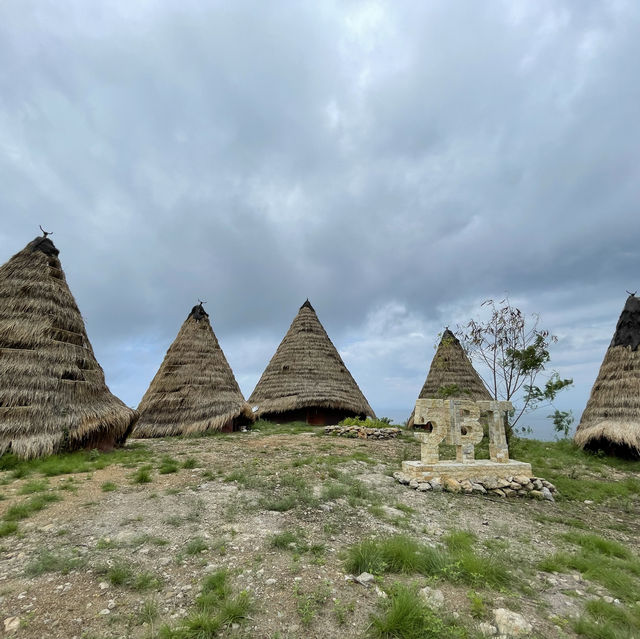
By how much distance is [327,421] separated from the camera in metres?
20.9

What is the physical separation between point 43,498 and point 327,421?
52.0 ft

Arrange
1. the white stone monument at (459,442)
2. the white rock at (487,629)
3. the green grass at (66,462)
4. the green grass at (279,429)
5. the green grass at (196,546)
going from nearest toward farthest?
the white rock at (487,629)
the green grass at (196,546)
the green grass at (66,462)
the white stone monument at (459,442)
the green grass at (279,429)

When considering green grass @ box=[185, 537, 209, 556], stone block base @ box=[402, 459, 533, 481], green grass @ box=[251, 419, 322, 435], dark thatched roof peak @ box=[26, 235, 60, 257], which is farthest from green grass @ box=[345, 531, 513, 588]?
dark thatched roof peak @ box=[26, 235, 60, 257]

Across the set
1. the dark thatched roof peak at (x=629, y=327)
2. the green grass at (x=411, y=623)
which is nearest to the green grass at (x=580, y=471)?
the dark thatched roof peak at (x=629, y=327)

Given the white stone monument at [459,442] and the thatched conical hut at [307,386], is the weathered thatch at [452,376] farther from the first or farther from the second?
the white stone monument at [459,442]

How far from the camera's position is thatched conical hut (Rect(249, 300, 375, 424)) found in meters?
20.1

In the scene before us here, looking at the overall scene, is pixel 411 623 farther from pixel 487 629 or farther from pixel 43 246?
pixel 43 246

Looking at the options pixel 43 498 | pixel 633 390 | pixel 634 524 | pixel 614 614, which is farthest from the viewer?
pixel 633 390

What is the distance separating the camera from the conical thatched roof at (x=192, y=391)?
1555 centimetres

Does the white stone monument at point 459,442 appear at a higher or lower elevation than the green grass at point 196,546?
higher

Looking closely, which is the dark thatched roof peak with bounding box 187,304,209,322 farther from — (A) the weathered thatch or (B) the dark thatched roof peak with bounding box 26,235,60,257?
(A) the weathered thatch

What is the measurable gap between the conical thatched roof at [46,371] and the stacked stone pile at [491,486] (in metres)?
8.28

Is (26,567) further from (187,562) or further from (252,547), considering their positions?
(252,547)

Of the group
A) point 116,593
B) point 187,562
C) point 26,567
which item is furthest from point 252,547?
point 26,567
